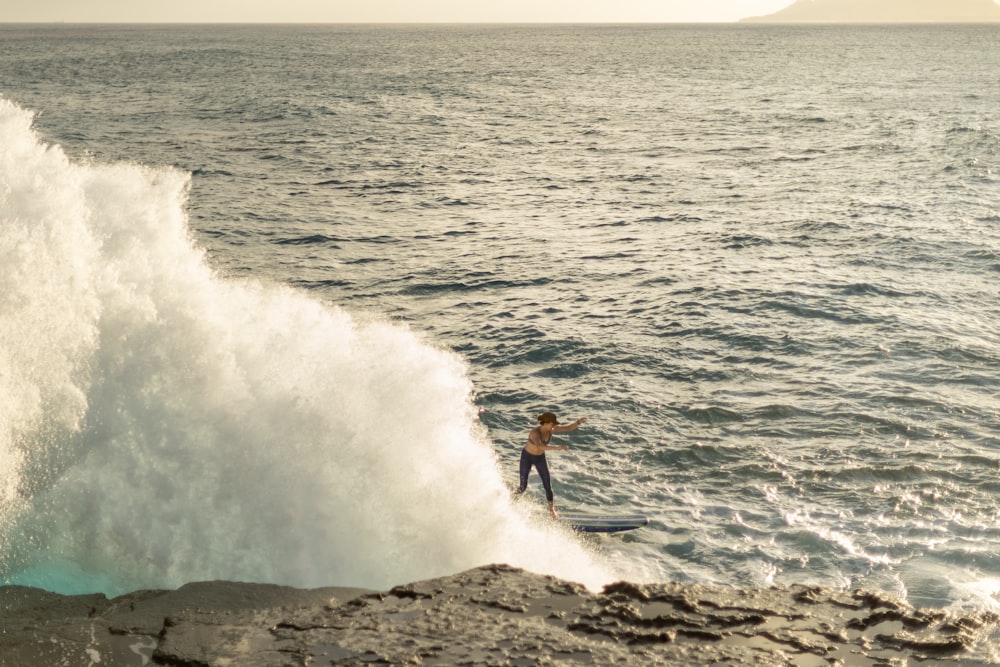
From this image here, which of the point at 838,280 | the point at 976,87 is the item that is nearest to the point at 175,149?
the point at 838,280

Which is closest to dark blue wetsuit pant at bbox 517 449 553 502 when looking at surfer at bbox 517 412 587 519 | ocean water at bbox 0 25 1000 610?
surfer at bbox 517 412 587 519

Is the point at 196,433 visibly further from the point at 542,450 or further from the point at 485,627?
the point at 485,627

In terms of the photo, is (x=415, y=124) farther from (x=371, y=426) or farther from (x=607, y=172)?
(x=371, y=426)

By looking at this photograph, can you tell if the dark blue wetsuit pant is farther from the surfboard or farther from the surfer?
the surfboard

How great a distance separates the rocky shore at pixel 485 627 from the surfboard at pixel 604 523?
2.85m

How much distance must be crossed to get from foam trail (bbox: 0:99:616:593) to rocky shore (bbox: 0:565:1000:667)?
3.94ft

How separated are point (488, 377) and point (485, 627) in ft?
33.9

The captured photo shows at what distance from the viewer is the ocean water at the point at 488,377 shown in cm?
1148

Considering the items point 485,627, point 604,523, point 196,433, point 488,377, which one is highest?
point 196,433

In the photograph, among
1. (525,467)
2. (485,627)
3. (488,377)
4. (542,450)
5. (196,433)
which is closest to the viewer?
(485,627)

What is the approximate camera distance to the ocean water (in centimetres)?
1148

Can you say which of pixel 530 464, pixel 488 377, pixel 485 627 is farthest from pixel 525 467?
pixel 488 377

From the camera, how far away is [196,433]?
1202 cm

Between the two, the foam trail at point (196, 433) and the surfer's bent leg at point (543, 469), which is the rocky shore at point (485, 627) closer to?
the foam trail at point (196, 433)
